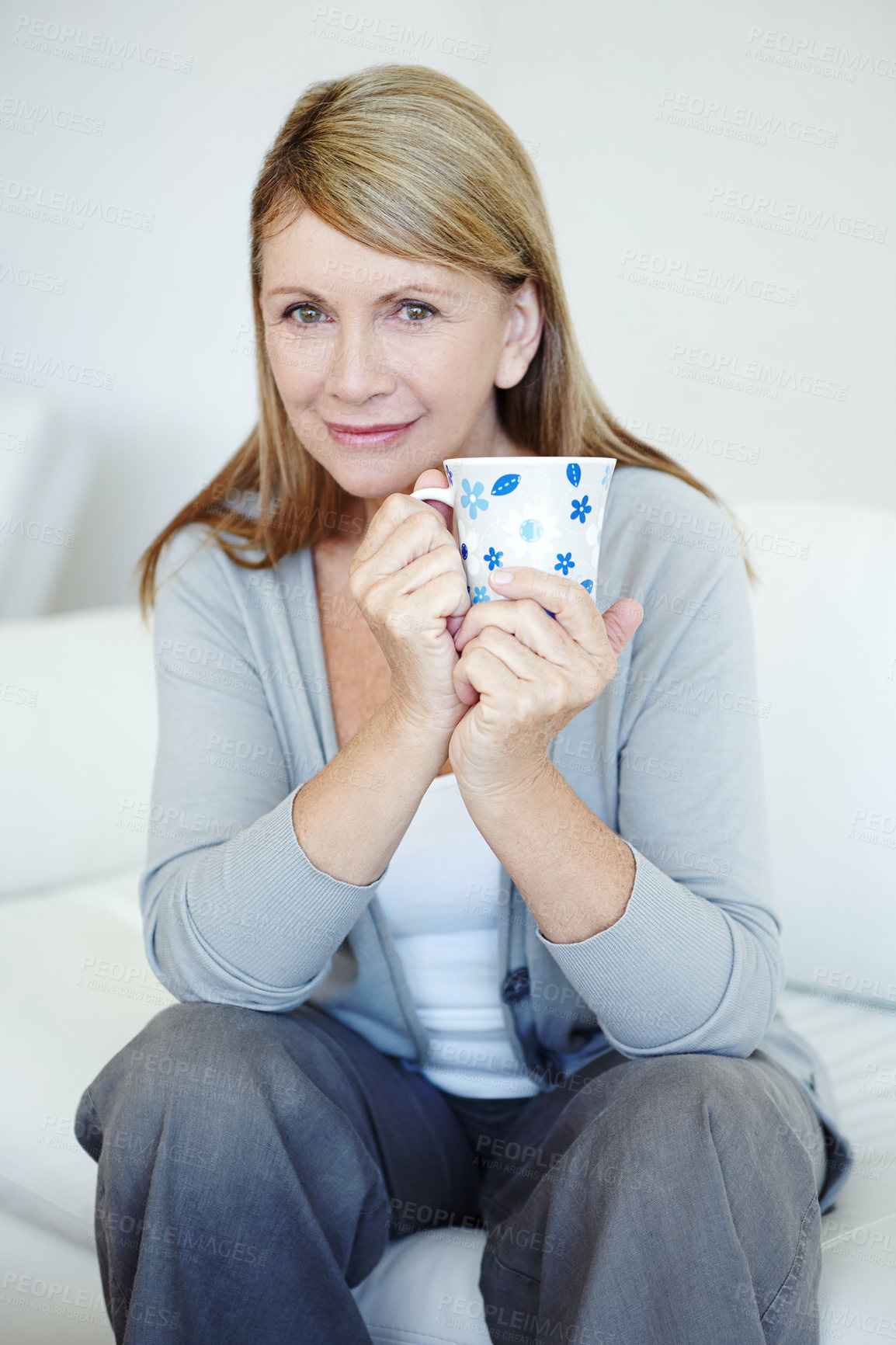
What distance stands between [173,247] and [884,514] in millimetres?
1685

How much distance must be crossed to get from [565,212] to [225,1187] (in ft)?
6.30

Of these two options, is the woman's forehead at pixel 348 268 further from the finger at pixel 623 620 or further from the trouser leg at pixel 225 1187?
the trouser leg at pixel 225 1187

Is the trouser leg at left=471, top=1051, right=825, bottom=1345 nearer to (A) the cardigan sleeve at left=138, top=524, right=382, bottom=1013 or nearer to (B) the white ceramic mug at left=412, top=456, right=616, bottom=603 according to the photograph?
(A) the cardigan sleeve at left=138, top=524, right=382, bottom=1013

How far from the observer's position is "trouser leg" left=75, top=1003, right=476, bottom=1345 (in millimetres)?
845

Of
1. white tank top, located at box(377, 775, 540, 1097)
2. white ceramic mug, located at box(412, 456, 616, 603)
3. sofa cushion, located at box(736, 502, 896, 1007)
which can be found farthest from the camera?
sofa cushion, located at box(736, 502, 896, 1007)

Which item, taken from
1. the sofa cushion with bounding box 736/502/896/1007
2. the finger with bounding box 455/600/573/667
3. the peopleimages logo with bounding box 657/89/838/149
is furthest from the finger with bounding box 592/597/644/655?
the peopleimages logo with bounding box 657/89/838/149

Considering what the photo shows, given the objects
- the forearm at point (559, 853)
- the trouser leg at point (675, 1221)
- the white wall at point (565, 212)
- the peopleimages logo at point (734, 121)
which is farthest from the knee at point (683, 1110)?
the peopleimages logo at point (734, 121)

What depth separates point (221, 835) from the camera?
1068mm

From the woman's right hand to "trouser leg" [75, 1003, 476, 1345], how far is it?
1.09 ft

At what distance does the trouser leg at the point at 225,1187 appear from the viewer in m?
0.85

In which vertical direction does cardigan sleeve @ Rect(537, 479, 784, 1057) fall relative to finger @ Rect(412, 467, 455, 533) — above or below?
below

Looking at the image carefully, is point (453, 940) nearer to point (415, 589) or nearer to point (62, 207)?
point (415, 589)

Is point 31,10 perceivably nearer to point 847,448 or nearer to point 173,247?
point 173,247

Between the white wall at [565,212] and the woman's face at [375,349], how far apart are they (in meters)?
1.14
